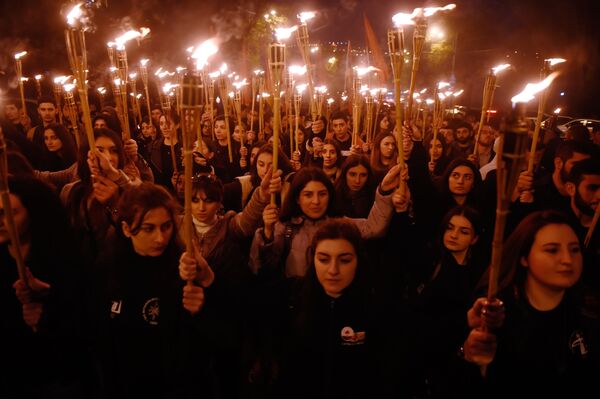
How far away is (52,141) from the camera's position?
5.93m

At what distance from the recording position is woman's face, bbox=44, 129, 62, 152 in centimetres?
593

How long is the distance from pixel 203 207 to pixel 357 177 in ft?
6.06

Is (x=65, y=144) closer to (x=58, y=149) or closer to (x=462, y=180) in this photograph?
(x=58, y=149)

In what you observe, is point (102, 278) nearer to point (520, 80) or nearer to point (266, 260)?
point (266, 260)

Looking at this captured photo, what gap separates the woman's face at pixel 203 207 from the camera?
3.90 metres

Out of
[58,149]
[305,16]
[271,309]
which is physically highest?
[305,16]

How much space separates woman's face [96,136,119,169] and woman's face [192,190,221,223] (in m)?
1.11

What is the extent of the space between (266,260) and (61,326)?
1.59m

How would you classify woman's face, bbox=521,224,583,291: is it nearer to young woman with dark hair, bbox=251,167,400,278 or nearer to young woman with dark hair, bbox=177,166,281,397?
young woman with dark hair, bbox=251,167,400,278

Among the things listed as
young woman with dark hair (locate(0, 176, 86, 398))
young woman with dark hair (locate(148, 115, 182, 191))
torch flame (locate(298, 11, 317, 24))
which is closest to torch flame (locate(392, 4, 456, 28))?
torch flame (locate(298, 11, 317, 24))

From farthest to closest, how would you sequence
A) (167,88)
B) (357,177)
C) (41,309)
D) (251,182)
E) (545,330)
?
(167,88) → (251,182) → (357,177) → (545,330) → (41,309)

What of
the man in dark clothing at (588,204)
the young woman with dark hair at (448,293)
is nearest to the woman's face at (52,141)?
the young woman with dark hair at (448,293)

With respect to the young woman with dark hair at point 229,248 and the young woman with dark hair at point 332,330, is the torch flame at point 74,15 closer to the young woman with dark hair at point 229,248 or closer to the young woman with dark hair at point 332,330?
the young woman with dark hair at point 229,248

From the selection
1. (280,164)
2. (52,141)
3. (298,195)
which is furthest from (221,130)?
(298,195)
